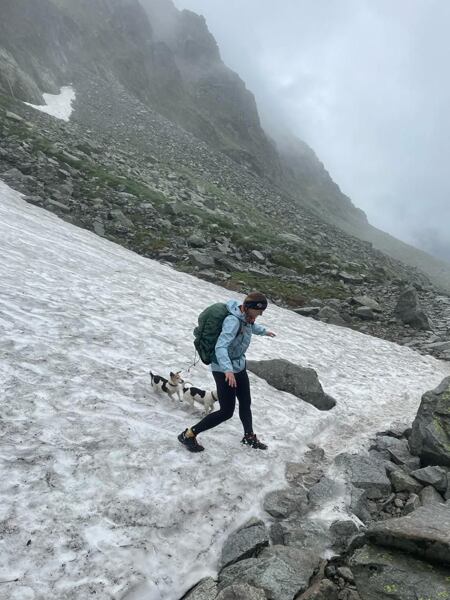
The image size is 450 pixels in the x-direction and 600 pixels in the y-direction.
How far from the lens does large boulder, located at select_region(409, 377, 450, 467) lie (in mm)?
8644

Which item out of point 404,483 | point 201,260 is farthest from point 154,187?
point 404,483

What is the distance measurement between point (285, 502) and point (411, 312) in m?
17.3

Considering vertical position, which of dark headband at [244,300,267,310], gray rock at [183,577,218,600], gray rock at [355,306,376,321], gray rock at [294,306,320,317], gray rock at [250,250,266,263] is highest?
gray rock at [250,250,266,263]

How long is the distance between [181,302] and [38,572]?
41.3 feet

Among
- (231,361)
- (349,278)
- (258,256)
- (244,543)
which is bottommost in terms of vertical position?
(244,543)

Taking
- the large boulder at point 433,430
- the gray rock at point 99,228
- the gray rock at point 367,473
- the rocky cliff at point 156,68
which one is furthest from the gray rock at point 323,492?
the rocky cliff at point 156,68

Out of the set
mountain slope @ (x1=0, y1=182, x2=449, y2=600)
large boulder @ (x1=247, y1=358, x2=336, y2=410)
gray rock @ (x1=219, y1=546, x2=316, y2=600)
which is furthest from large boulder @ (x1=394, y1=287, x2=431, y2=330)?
gray rock @ (x1=219, y1=546, x2=316, y2=600)

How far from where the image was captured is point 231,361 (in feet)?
25.1

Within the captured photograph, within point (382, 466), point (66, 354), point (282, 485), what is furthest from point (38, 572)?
point (382, 466)

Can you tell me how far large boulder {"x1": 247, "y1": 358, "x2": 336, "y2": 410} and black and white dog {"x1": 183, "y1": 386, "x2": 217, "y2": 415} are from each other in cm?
314

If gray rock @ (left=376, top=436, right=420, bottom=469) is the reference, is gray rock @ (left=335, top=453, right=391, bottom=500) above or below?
below

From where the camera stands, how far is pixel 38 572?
4.98 m

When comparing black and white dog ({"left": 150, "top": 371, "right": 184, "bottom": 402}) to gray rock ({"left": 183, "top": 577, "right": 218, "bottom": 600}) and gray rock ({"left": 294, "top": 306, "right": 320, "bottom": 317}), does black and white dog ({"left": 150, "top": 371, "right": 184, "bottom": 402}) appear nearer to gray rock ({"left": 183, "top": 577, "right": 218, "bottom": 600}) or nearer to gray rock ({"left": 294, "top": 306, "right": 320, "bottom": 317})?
gray rock ({"left": 183, "top": 577, "right": 218, "bottom": 600})

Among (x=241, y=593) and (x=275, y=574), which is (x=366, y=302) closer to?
(x=275, y=574)
